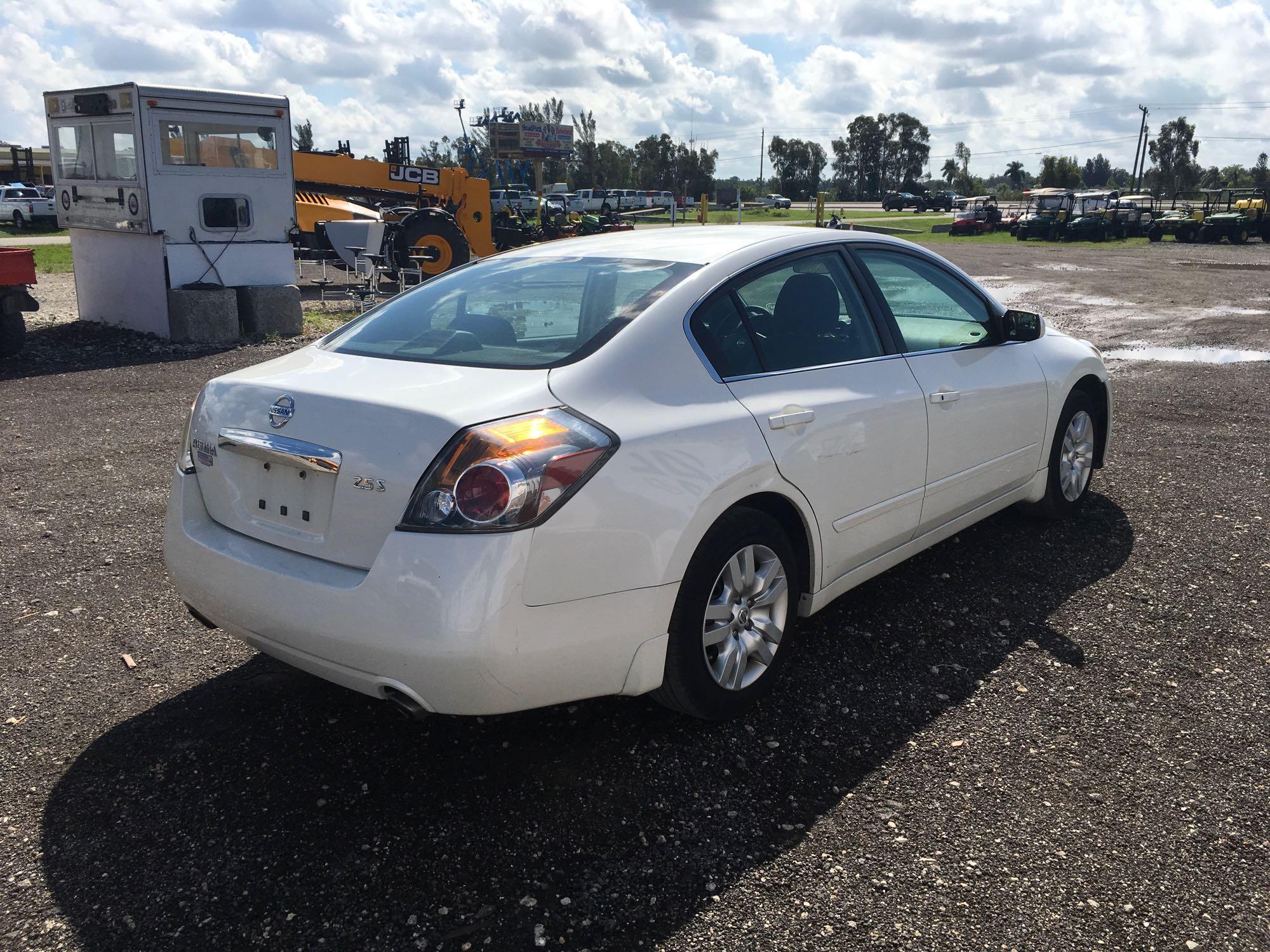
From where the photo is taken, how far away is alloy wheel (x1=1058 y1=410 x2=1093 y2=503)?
5.32 m

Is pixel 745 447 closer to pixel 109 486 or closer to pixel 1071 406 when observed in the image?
pixel 1071 406

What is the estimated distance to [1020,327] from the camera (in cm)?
475

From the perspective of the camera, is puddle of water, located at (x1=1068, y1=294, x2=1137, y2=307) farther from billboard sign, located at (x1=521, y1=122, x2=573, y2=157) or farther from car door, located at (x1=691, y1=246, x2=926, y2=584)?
billboard sign, located at (x1=521, y1=122, x2=573, y2=157)

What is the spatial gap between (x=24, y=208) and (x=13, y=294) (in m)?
33.6

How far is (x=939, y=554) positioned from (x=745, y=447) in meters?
2.19

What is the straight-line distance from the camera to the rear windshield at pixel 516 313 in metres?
3.27

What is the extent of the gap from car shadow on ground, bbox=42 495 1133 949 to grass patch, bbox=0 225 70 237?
38640 mm

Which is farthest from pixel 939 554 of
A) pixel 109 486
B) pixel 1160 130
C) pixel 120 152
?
pixel 1160 130

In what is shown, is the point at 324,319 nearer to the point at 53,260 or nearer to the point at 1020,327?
the point at 1020,327

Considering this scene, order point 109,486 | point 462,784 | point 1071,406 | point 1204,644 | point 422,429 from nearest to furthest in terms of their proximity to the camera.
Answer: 1. point 422,429
2. point 462,784
3. point 1204,644
4. point 1071,406
5. point 109,486

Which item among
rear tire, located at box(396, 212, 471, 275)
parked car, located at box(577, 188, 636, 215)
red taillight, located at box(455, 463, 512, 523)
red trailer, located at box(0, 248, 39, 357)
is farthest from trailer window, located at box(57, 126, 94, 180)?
parked car, located at box(577, 188, 636, 215)

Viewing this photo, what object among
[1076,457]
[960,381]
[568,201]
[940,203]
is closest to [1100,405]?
[1076,457]

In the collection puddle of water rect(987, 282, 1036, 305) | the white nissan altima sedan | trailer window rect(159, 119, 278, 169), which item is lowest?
puddle of water rect(987, 282, 1036, 305)

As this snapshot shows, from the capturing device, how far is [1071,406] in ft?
17.3
